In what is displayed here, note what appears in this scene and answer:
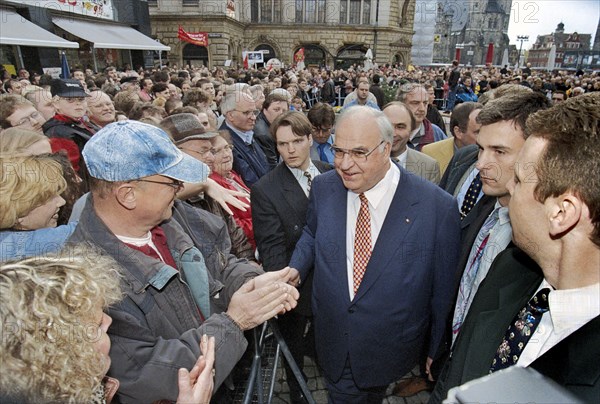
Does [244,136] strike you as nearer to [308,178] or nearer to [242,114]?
[242,114]

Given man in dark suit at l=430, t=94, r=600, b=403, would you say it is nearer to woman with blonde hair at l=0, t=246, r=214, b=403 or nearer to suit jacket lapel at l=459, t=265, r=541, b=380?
suit jacket lapel at l=459, t=265, r=541, b=380

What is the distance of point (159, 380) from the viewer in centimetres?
139

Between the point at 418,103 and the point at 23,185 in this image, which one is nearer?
the point at 23,185

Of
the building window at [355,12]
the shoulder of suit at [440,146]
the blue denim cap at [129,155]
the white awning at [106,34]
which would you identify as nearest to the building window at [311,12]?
the building window at [355,12]

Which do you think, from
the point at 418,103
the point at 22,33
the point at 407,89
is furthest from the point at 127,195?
the point at 22,33

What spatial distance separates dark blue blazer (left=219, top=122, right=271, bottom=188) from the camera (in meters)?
3.93

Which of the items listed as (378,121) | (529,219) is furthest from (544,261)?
(378,121)

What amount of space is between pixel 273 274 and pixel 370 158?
87 centimetres

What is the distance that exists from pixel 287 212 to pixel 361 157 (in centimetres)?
76

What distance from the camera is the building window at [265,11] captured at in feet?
122

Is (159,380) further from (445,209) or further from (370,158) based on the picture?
(445,209)

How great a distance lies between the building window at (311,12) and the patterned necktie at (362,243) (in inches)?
1561

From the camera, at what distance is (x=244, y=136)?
4250 millimetres

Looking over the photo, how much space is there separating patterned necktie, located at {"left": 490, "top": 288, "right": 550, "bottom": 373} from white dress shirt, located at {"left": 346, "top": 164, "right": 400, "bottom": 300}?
2.94ft
